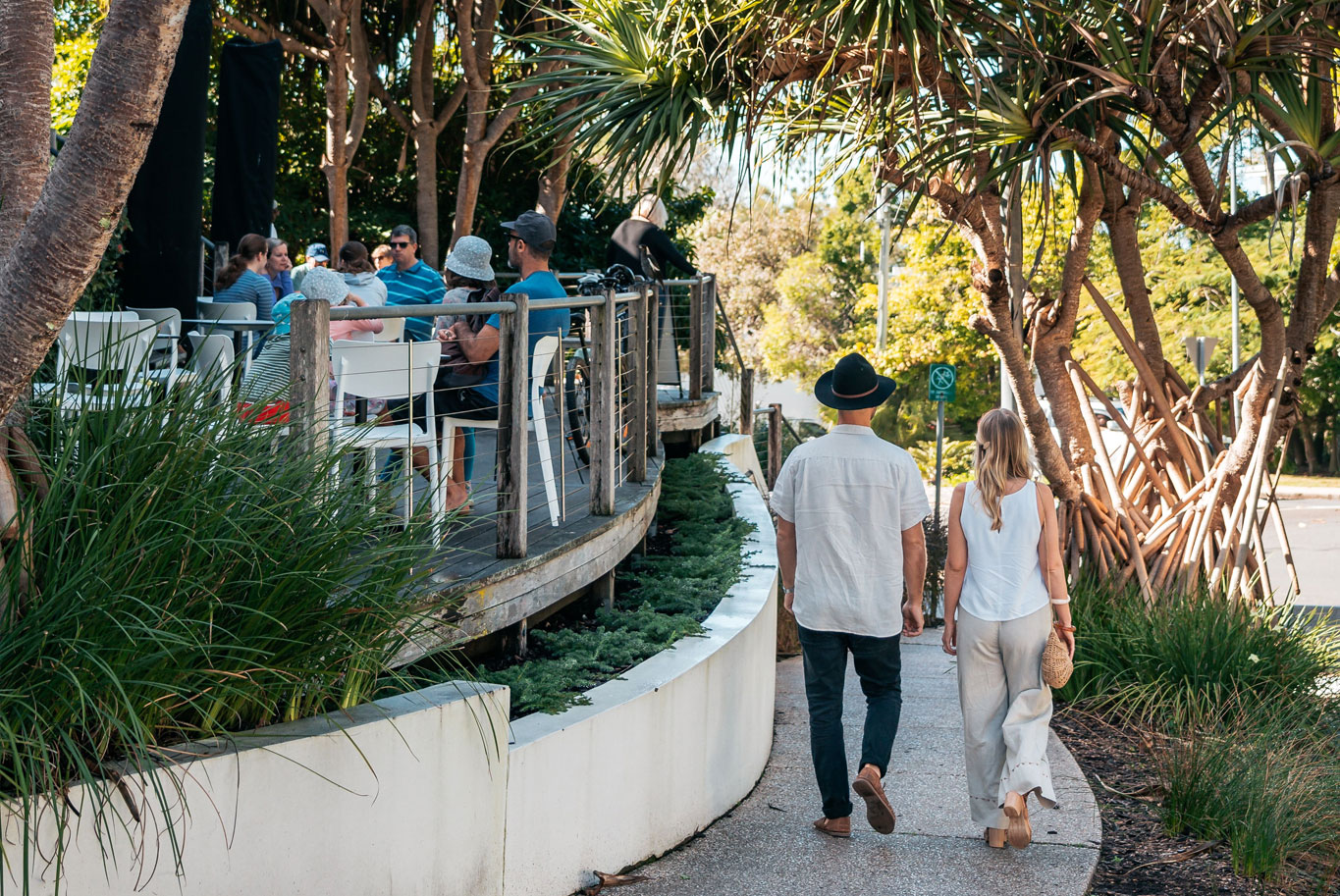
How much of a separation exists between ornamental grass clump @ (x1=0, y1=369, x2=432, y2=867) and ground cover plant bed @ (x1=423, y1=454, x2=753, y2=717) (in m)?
0.86

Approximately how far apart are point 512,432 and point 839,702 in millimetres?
1641

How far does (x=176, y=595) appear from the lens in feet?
9.89

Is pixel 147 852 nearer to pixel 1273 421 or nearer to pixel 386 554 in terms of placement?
pixel 386 554

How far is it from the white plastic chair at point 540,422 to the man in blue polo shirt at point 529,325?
0.04 metres

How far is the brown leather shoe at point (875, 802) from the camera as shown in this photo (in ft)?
15.3

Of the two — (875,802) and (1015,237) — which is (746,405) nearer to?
(1015,237)

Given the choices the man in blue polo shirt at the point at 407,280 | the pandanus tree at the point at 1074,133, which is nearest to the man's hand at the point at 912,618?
the pandanus tree at the point at 1074,133

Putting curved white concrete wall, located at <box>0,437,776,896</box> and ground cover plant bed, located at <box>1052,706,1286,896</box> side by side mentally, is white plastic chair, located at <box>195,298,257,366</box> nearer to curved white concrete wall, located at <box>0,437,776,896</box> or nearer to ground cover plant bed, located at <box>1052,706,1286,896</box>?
curved white concrete wall, located at <box>0,437,776,896</box>

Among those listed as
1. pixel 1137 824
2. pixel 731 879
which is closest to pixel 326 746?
pixel 731 879

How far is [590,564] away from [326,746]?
2.23 m

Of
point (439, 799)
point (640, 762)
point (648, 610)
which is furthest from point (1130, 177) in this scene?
point (439, 799)

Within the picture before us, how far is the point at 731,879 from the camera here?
439cm

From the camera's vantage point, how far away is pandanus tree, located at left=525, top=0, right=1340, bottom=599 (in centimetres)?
720

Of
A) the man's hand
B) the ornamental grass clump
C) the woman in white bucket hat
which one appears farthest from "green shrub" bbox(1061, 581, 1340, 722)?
the ornamental grass clump
